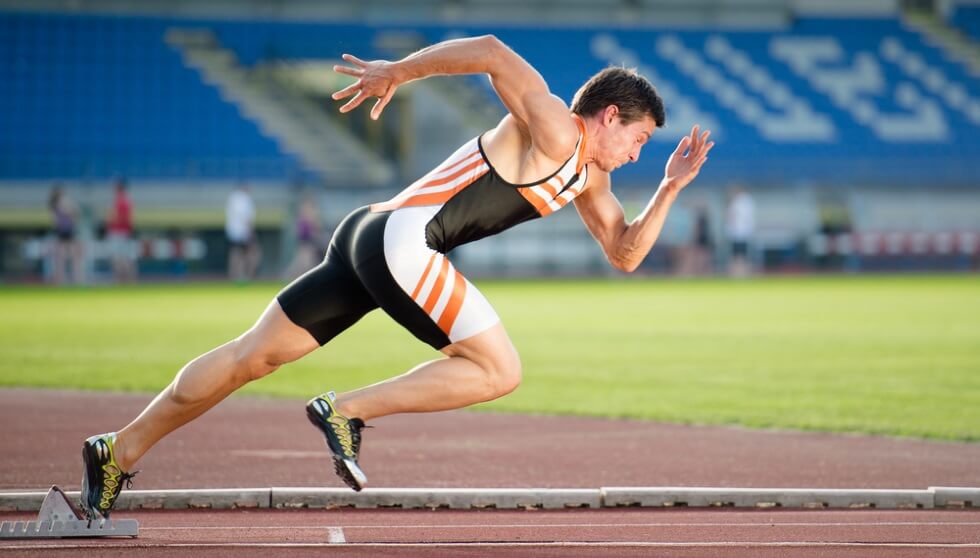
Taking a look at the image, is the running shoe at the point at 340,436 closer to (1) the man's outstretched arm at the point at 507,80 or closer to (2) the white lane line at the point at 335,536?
(2) the white lane line at the point at 335,536

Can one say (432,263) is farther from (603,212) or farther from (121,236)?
(121,236)

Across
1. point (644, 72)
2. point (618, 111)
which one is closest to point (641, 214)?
point (618, 111)

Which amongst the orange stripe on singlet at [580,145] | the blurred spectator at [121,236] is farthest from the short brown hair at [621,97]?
the blurred spectator at [121,236]

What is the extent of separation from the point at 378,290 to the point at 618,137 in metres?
1.37

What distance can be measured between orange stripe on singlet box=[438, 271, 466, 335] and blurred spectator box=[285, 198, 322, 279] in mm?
30094

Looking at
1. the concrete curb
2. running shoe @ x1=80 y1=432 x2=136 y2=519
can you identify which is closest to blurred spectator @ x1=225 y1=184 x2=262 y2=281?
the concrete curb

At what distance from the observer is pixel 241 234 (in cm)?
3497

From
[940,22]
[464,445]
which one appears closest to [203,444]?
[464,445]

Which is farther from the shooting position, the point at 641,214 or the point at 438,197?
the point at 641,214

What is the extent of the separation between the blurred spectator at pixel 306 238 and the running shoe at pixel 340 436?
1183 inches

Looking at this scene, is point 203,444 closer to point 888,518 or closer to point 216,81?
point 888,518

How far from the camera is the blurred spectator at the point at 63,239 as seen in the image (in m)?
33.0

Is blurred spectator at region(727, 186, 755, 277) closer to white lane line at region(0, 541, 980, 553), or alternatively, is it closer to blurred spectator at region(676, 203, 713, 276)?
blurred spectator at region(676, 203, 713, 276)

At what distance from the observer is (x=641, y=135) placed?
21.3ft
